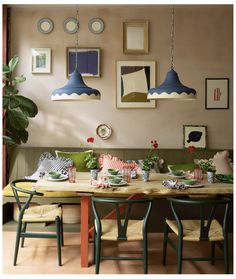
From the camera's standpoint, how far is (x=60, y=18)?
570 cm

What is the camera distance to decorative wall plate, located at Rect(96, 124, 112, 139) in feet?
18.9

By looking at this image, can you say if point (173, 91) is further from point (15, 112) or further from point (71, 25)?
point (71, 25)

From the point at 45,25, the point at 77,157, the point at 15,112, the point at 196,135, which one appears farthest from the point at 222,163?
the point at 45,25

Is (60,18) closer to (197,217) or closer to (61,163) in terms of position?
(61,163)

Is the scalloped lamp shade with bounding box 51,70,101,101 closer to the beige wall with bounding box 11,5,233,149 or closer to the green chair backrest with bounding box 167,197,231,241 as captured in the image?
the green chair backrest with bounding box 167,197,231,241

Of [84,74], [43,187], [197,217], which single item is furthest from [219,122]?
[43,187]

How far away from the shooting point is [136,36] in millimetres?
5668

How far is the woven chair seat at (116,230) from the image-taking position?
3.37m

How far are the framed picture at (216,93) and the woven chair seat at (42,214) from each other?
8.90 ft

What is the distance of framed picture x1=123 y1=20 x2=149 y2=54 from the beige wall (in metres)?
0.07

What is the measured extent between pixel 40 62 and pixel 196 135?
2417mm

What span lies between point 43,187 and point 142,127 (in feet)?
7.84

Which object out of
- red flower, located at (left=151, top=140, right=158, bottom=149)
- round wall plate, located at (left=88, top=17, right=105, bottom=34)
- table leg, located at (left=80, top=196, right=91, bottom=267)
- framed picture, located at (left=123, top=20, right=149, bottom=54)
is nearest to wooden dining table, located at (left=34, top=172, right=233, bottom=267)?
table leg, located at (left=80, top=196, right=91, bottom=267)

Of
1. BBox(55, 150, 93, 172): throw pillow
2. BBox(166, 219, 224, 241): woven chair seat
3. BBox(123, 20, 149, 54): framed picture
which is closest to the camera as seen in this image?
BBox(166, 219, 224, 241): woven chair seat
